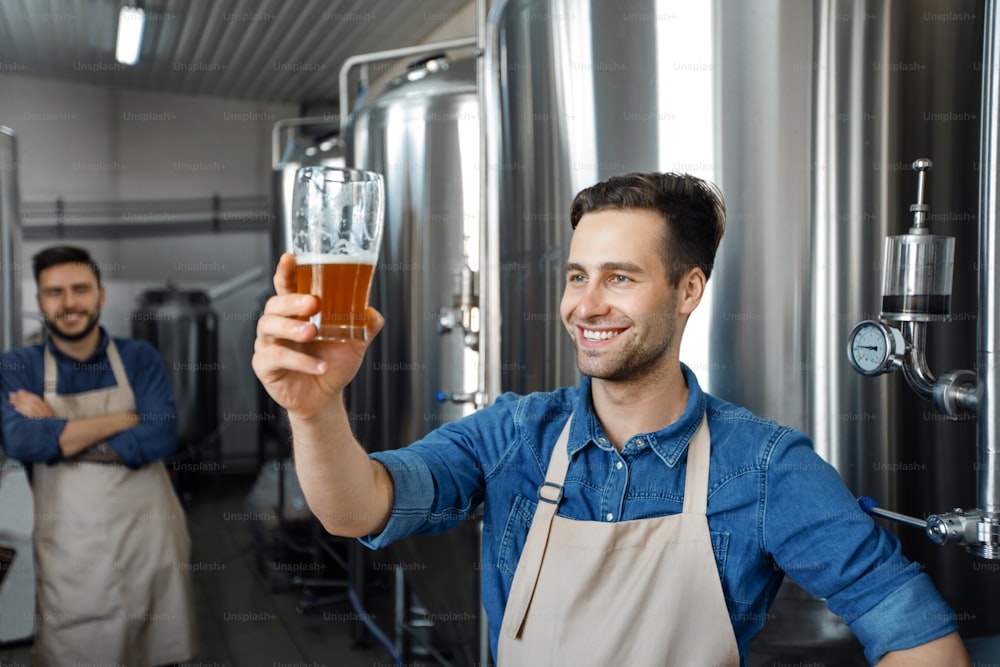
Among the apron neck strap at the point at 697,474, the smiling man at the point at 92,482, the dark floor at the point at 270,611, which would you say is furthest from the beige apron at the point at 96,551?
the apron neck strap at the point at 697,474

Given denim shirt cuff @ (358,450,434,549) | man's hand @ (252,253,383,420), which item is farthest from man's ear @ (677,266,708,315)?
man's hand @ (252,253,383,420)

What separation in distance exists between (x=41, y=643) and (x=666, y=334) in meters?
2.69

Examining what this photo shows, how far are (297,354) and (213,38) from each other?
17.2 feet

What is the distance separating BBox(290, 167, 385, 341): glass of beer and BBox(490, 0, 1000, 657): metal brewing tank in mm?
949

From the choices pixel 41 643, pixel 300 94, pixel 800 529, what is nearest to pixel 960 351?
pixel 800 529

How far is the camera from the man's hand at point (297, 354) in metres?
0.85

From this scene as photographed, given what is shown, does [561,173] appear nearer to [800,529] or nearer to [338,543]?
[800,529]

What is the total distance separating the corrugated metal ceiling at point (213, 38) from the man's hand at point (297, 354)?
4540mm

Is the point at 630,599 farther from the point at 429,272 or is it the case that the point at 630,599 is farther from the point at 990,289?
the point at 429,272

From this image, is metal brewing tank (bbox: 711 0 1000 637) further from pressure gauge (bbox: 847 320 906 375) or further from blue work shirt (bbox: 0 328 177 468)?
blue work shirt (bbox: 0 328 177 468)

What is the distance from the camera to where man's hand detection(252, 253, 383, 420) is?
2.80 ft

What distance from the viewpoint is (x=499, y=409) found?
4.86 feet

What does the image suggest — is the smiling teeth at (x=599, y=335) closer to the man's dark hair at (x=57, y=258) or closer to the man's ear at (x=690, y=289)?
the man's ear at (x=690, y=289)

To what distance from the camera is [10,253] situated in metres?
3.22
